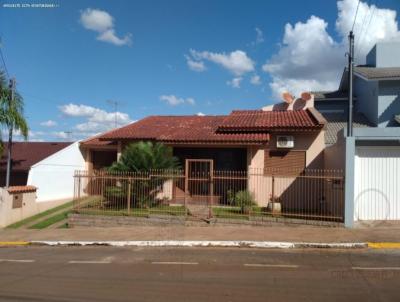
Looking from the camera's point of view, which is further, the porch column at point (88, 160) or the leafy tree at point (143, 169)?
the porch column at point (88, 160)

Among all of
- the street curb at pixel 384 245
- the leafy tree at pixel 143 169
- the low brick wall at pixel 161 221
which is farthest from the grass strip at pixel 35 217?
the street curb at pixel 384 245

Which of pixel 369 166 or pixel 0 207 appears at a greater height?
pixel 369 166

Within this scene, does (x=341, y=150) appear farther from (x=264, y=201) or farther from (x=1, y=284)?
(x=1, y=284)

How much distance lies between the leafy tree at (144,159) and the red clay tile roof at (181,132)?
1.73 metres

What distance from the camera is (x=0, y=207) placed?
53.2 ft

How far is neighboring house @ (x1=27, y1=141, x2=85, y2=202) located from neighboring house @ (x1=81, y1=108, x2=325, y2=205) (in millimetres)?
3845

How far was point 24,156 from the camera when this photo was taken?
22.2 meters

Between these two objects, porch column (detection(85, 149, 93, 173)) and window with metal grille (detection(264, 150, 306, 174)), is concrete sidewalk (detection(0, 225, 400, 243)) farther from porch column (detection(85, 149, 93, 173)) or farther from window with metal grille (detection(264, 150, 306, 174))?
porch column (detection(85, 149, 93, 173))

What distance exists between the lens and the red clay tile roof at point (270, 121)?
16750 millimetres

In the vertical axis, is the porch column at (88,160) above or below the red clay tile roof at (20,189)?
above

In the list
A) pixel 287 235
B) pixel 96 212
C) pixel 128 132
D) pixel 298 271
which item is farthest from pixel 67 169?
pixel 298 271

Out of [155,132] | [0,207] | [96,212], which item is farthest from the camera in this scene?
[155,132]

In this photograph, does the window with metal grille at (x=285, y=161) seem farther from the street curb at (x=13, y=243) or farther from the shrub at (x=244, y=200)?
the street curb at (x=13, y=243)

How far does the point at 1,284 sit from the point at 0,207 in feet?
32.8
